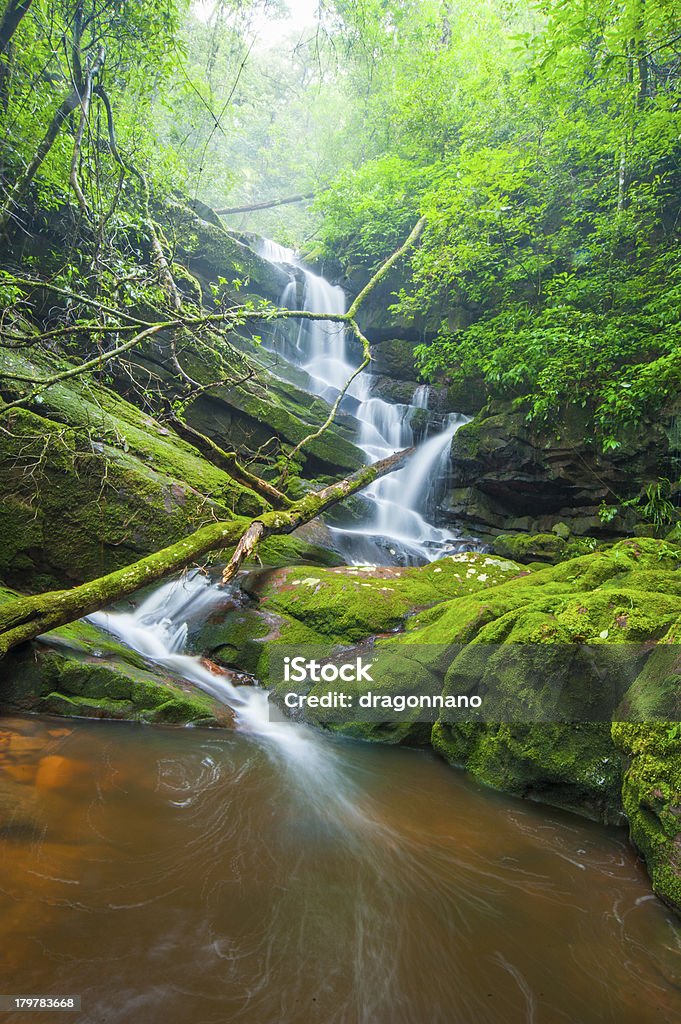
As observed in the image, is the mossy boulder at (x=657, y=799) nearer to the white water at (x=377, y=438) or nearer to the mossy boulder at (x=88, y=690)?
the mossy boulder at (x=88, y=690)

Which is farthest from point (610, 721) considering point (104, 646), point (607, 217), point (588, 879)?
point (607, 217)

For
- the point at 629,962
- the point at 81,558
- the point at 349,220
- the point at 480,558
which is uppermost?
the point at 349,220

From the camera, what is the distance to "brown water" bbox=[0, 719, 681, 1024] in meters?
1.55

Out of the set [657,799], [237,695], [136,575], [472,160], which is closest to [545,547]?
[237,695]

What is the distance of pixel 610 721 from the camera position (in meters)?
2.87

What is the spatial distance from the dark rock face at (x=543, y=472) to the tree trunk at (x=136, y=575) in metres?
4.35

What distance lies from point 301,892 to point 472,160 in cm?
1148

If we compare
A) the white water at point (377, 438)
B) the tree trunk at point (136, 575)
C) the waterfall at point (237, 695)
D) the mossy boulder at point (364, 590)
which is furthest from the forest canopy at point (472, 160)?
the waterfall at point (237, 695)

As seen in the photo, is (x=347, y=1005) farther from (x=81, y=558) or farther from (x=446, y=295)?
(x=446, y=295)

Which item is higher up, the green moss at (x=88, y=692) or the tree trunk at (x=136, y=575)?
the tree trunk at (x=136, y=575)

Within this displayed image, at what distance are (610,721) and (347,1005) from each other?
7.08 feet

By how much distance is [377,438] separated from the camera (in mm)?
12047

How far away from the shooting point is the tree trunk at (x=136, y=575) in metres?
3.77

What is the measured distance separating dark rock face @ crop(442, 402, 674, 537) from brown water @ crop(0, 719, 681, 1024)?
713 cm
